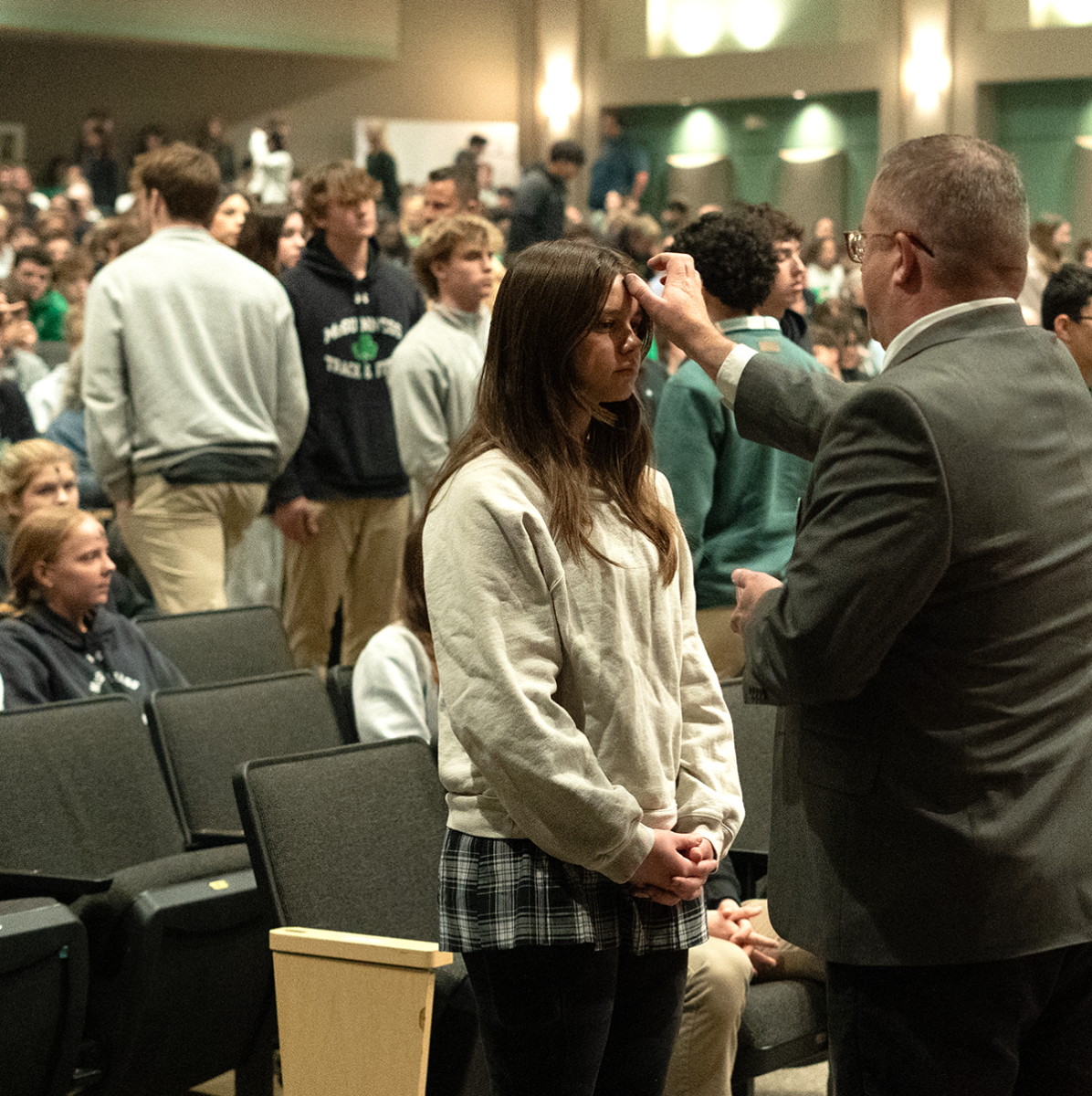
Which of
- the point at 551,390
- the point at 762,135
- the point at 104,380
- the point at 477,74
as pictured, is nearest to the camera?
the point at 551,390

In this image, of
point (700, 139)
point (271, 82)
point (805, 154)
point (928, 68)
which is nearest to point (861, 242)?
point (928, 68)

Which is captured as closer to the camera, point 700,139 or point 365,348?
point 365,348

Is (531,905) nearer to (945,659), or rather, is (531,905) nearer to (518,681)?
(518,681)

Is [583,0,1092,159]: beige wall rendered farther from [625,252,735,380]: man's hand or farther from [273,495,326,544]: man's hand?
[625,252,735,380]: man's hand

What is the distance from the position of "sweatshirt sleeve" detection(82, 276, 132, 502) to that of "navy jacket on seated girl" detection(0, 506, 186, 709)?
45cm

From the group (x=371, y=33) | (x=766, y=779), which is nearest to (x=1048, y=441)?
(x=766, y=779)

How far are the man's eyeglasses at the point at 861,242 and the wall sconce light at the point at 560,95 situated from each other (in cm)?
1497

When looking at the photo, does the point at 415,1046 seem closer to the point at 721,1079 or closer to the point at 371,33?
the point at 721,1079

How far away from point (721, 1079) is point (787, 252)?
224cm

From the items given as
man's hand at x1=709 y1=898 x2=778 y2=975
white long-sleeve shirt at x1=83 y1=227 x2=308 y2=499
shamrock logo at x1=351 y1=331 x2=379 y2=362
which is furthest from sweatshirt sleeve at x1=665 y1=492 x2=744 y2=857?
shamrock logo at x1=351 y1=331 x2=379 y2=362

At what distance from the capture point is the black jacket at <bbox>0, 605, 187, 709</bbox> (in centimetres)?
338

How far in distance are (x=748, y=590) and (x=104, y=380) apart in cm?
277

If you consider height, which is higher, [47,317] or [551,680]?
[47,317]

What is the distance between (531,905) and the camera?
5.53 feet
